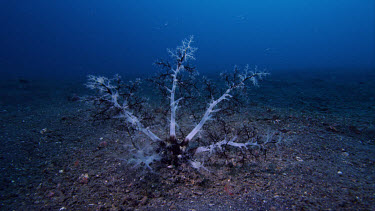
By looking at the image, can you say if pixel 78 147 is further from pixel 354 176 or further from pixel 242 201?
pixel 354 176

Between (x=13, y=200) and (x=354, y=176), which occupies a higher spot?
(x=13, y=200)

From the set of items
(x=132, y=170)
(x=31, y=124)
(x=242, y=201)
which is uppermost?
(x=31, y=124)

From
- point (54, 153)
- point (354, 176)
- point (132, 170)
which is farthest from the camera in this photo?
point (54, 153)

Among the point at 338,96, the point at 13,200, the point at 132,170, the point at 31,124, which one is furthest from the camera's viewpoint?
the point at 338,96

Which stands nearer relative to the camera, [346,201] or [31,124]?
[346,201]

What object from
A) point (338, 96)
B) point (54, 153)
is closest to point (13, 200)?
point (54, 153)

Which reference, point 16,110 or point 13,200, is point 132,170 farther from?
point 16,110

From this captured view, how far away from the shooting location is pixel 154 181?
2.76m

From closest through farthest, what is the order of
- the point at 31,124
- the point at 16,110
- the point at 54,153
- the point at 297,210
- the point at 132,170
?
the point at 297,210 < the point at 132,170 < the point at 54,153 < the point at 31,124 < the point at 16,110

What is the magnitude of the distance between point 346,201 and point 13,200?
440 cm

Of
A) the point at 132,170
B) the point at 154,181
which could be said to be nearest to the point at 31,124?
the point at 132,170

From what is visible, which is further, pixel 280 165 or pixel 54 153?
pixel 54 153

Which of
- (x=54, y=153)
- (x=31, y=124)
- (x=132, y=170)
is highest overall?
(x=31, y=124)

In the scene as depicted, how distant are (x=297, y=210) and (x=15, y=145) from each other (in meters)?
5.11
